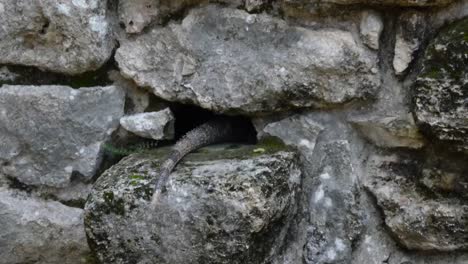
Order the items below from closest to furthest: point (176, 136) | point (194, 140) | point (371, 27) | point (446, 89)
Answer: point (446, 89)
point (371, 27)
point (194, 140)
point (176, 136)

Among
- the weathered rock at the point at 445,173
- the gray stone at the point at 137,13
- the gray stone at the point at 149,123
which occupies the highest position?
the gray stone at the point at 137,13

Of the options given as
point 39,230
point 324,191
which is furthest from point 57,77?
point 324,191

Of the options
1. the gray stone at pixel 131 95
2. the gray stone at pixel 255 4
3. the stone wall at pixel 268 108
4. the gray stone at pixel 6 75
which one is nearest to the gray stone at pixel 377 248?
the stone wall at pixel 268 108

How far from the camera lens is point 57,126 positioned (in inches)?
64.8

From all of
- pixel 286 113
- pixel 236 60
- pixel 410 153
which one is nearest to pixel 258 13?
pixel 236 60

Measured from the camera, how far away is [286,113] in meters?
1.57

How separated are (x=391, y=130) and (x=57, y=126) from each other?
919 mm

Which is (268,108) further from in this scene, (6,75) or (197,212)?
(6,75)

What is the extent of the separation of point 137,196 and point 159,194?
0.18 feet

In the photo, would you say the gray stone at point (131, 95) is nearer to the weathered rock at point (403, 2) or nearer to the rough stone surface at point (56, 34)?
the rough stone surface at point (56, 34)

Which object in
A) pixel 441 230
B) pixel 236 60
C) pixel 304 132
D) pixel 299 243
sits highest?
pixel 236 60

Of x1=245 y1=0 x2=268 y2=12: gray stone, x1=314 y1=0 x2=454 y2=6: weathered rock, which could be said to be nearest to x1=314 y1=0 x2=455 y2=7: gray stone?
x1=314 y1=0 x2=454 y2=6: weathered rock

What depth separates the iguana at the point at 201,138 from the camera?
1414mm

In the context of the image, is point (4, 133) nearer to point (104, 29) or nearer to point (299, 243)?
point (104, 29)
